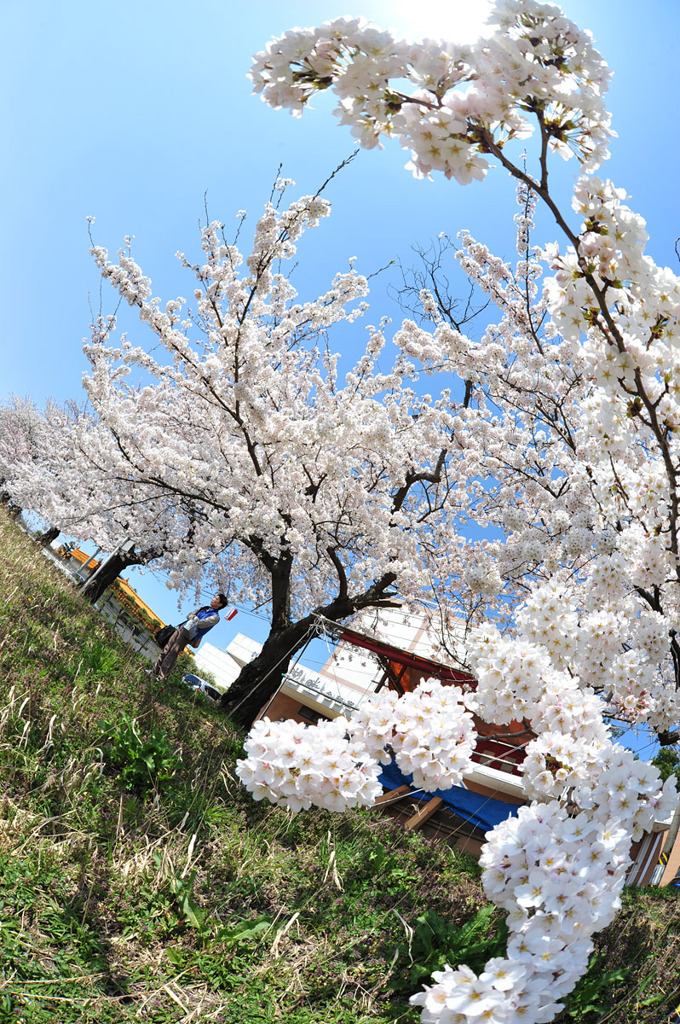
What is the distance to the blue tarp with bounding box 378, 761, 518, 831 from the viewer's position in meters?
7.94

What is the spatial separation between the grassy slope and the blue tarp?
3.11 meters

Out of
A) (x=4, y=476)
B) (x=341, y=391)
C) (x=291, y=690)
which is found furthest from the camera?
(x=4, y=476)

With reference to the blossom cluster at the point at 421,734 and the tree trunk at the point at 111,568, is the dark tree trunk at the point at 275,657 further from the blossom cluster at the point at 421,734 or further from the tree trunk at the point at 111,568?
the tree trunk at the point at 111,568

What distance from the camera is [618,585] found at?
15.3 ft

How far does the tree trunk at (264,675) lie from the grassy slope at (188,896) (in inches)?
142

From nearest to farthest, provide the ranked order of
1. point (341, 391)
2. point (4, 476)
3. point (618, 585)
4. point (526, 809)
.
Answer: point (526, 809) < point (618, 585) < point (341, 391) < point (4, 476)

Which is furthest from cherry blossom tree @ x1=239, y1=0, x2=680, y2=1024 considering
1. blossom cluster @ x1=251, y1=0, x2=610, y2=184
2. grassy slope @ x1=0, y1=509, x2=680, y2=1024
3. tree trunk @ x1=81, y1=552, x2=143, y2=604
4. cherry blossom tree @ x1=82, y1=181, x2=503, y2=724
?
tree trunk @ x1=81, y1=552, x2=143, y2=604

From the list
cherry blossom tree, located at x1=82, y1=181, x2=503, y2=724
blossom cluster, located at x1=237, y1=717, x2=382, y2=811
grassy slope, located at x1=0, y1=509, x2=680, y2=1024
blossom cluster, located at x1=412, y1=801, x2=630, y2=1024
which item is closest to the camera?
blossom cluster, located at x1=412, y1=801, x2=630, y2=1024

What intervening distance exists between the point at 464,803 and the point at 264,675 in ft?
12.4

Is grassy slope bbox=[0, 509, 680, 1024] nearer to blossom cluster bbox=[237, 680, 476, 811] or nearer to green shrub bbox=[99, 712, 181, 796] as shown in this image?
green shrub bbox=[99, 712, 181, 796]

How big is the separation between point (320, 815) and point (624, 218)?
4769 millimetres

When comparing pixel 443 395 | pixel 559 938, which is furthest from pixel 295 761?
pixel 443 395

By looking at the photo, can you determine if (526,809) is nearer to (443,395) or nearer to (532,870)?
(532,870)

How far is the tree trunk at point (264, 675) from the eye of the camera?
8.55m
